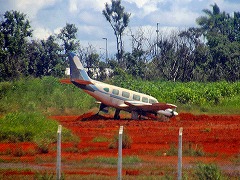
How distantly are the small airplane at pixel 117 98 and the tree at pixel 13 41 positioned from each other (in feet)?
74.2

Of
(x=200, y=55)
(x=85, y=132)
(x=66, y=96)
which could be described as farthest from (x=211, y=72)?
(x=85, y=132)

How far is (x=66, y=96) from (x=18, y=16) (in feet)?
55.8

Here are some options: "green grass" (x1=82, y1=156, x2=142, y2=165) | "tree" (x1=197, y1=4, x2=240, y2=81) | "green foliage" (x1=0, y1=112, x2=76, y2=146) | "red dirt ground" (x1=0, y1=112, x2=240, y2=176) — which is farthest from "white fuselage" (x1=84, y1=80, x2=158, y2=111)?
"tree" (x1=197, y1=4, x2=240, y2=81)

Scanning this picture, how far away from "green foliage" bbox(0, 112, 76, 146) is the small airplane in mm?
11575

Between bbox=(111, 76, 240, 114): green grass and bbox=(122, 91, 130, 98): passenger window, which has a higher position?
bbox=(122, 91, 130, 98): passenger window

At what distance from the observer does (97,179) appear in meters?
17.9

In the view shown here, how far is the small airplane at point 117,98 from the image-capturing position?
43500mm

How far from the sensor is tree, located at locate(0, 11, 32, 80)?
217ft

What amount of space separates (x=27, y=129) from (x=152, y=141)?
500cm

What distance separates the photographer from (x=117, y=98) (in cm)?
4400

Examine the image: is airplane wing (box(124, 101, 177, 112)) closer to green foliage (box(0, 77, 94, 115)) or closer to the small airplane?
the small airplane

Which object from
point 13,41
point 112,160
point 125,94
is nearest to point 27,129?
point 112,160

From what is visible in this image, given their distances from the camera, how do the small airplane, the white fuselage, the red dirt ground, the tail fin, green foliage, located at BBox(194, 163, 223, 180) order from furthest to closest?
the tail fin, the white fuselage, the small airplane, the red dirt ground, green foliage, located at BBox(194, 163, 223, 180)

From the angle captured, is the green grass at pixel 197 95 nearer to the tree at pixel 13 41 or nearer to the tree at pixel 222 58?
the tree at pixel 13 41
